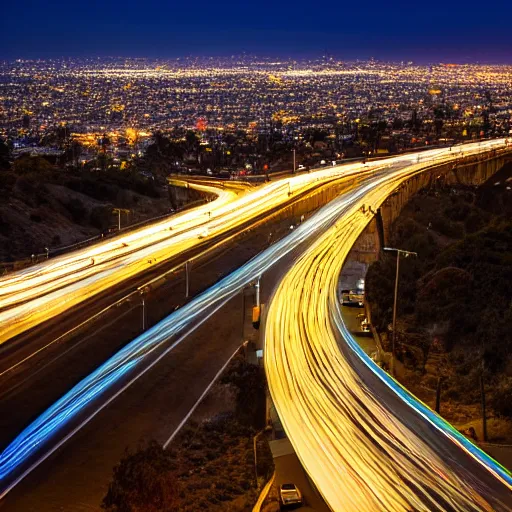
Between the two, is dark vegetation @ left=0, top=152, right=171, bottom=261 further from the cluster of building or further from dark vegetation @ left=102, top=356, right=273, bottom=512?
the cluster of building

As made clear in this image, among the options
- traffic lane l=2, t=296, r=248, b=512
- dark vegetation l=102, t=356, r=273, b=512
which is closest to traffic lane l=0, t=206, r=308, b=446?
traffic lane l=2, t=296, r=248, b=512

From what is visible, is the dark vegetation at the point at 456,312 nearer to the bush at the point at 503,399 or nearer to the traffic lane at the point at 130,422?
the bush at the point at 503,399

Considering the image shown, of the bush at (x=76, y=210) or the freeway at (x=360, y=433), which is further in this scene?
the bush at (x=76, y=210)

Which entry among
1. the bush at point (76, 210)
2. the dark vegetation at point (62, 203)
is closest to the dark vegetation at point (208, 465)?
the dark vegetation at point (62, 203)

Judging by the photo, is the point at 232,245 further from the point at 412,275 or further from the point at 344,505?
the point at 344,505

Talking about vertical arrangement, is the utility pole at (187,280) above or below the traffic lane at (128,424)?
above

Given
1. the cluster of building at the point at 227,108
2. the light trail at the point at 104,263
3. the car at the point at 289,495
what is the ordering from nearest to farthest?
the car at the point at 289,495 < the light trail at the point at 104,263 < the cluster of building at the point at 227,108

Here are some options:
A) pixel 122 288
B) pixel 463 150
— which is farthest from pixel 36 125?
Result: pixel 122 288

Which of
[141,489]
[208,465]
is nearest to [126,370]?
[208,465]
